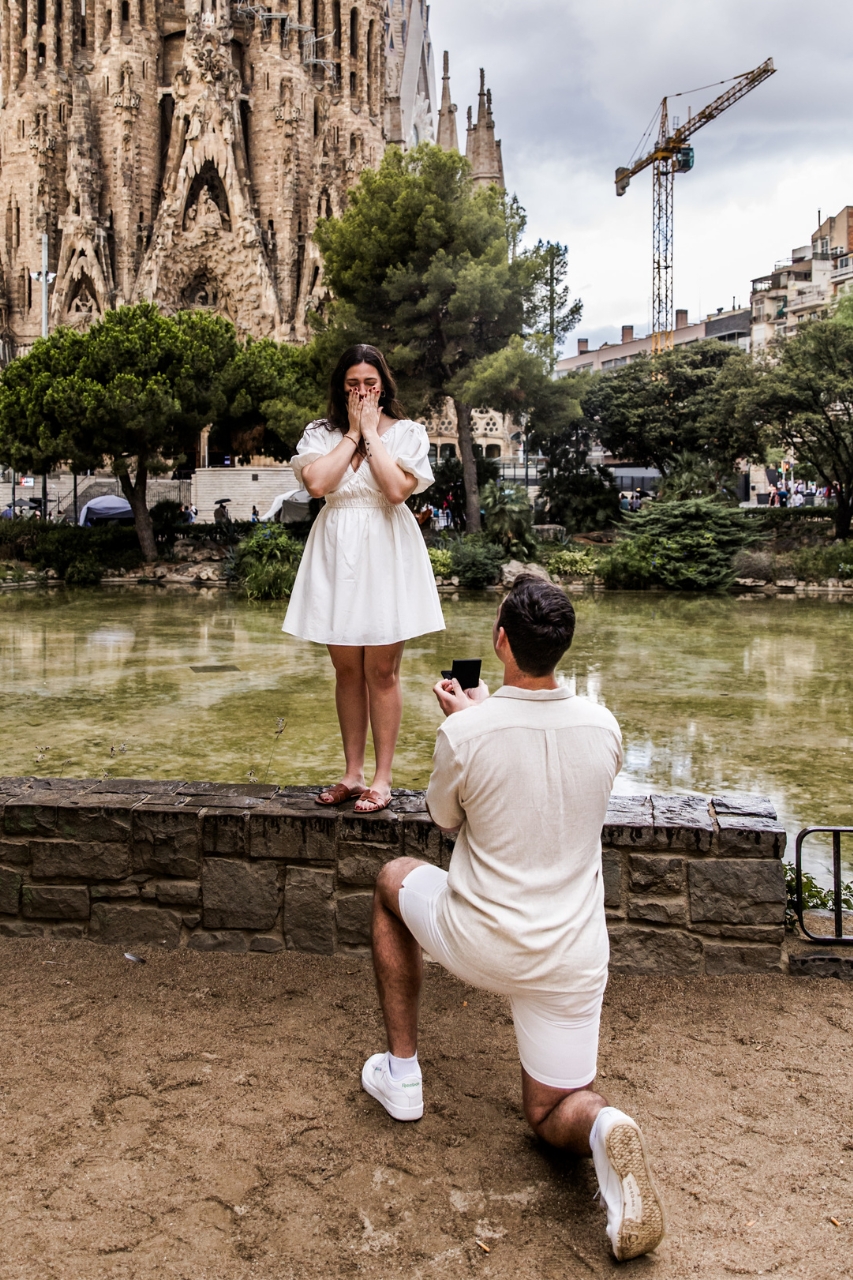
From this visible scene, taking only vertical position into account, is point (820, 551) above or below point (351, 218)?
below

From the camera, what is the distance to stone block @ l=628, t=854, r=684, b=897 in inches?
137

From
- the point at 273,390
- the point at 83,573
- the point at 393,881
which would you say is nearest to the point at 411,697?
the point at 393,881

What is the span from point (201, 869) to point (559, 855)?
5.80 ft

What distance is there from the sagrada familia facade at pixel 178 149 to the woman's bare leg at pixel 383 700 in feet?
141

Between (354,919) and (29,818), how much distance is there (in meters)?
1.25

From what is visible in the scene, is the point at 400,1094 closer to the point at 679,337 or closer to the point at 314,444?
the point at 314,444

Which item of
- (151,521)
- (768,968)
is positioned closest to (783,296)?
(151,521)

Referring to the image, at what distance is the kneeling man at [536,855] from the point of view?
7.69 feet

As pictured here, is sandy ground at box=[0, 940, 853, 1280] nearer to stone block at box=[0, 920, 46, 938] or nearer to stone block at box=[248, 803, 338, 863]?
stone block at box=[0, 920, 46, 938]

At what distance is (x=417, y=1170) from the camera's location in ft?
8.11

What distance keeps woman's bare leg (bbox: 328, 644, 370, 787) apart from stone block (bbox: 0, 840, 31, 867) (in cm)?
120

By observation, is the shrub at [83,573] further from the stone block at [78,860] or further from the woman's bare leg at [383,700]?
the woman's bare leg at [383,700]

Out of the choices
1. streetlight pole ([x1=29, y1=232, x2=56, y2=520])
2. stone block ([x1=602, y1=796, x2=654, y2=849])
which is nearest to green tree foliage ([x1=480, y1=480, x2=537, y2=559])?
streetlight pole ([x1=29, y1=232, x2=56, y2=520])

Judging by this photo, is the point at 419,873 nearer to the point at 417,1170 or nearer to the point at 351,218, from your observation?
the point at 417,1170
